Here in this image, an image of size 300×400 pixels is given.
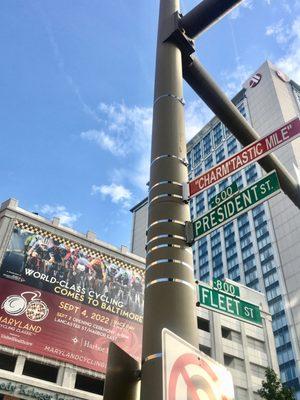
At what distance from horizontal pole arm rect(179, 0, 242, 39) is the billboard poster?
3737cm

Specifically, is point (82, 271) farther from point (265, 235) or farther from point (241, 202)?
point (265, 235)

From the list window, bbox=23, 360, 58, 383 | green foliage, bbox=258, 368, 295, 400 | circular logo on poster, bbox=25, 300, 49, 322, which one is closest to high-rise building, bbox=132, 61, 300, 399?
circular logo on poster, bbox=25, 300, 49, 322

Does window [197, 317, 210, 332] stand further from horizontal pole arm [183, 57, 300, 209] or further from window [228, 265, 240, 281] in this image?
horizontal pole arm [183, 57, 300, 209]

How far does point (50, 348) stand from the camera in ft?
132

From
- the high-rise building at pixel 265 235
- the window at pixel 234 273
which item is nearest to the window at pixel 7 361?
the high-rise building at pixel 265 235

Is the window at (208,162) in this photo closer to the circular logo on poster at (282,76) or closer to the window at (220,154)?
the window at (220,154)

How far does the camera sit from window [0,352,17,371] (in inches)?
1526

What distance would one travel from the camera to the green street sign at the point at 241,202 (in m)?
5.77

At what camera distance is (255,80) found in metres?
116

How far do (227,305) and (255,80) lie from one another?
385 ft

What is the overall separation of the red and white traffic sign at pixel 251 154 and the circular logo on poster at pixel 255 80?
116 meters

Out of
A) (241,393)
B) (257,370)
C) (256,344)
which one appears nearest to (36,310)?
(241,393)

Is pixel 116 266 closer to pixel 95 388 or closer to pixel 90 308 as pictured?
pixel 90 308

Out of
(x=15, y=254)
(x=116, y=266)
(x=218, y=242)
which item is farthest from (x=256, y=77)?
(x=15, y=254)
